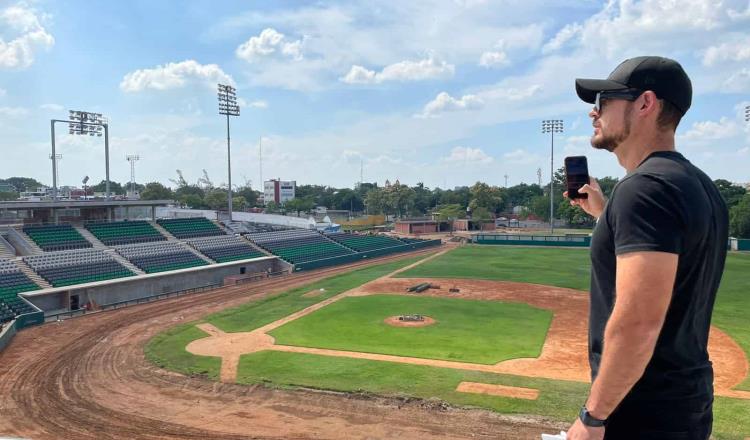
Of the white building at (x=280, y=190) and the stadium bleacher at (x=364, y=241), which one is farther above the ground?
the white building at (x=280, y=190)

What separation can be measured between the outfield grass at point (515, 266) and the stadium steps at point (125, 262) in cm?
2293

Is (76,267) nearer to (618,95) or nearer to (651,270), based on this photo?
(618,95)

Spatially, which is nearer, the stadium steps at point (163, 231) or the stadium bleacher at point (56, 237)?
the stadium bleacher at point (56, 237)

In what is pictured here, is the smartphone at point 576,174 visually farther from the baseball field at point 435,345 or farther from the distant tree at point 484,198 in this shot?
the distant tree at point 484,198

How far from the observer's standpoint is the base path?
2040 centimetres

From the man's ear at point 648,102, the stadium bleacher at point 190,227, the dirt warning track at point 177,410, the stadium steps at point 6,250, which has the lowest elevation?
the dirt warning track at point 177,410

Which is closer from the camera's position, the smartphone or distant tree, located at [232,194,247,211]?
the smartphone

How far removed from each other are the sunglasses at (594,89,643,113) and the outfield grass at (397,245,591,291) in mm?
40629

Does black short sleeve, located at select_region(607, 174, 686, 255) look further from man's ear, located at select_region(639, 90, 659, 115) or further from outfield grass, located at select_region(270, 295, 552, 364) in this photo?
outfield grass, located at select_region(270, 295, 552, 364)

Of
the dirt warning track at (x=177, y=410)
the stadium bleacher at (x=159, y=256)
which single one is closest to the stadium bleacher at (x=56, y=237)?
the stadium bleacher at (x=159, y=256)

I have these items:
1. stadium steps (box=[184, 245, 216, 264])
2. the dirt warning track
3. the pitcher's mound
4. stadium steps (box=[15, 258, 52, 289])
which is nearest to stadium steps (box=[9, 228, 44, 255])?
stadium steps (box=[15, 258, 52, 289])

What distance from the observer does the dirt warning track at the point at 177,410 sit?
15.7 m

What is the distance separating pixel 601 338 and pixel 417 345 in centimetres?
2270

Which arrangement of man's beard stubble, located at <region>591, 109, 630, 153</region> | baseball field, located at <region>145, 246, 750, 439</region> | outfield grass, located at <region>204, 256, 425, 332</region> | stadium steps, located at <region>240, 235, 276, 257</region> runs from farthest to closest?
stadium steps, located at <region>240, 235, 276, 257</region>, outfield grass, located at <region>204, 256, 425, 332</region>, baseball field, located at <region>145, 246, 750, 439</region>, man's beard stubble, located at <region>591, 109, 630, 153</region>
